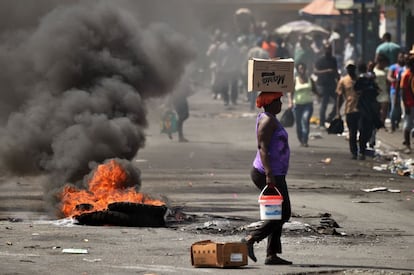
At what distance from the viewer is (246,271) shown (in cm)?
998

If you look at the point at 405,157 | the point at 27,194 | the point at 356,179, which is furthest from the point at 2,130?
the point at 405,157

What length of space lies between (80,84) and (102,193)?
2.94 meters

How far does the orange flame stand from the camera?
13530 millimetres

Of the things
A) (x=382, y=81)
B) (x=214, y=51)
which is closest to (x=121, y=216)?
(x=382, y=81)

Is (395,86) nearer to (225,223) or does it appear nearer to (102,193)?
(102,193)

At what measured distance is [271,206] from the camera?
10.4 meters

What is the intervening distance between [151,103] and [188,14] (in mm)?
3844

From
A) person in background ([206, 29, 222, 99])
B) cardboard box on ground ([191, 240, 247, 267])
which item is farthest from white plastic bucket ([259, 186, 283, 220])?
person in background ([206, 29, 222, 99])

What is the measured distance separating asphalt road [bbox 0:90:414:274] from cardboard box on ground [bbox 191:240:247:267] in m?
0.08

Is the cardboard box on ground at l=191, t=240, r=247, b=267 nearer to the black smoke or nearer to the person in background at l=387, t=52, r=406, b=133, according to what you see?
the black smoke

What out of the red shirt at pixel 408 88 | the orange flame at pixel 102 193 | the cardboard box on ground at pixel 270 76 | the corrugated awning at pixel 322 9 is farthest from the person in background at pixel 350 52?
the cardboard box on ground at pixel 270 76

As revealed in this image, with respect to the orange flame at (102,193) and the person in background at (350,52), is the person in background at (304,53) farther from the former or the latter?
the orange flame at (102,193)

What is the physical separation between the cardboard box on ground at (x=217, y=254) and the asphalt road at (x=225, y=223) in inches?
3.3

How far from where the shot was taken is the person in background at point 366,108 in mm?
22422
